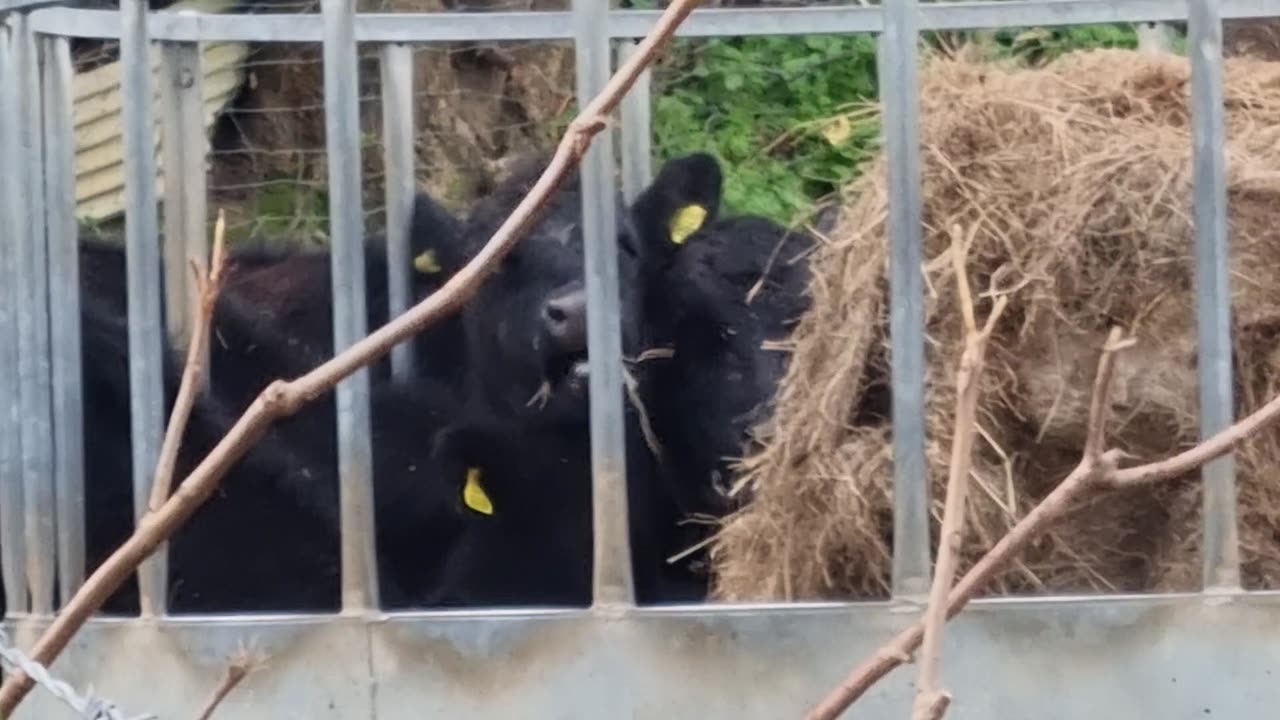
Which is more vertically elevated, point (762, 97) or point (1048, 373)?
point (762, 97)

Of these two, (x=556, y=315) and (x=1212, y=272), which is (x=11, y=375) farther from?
(x=556, y=315)

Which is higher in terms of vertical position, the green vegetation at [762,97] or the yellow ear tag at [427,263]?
the green vegetation at [762,97]

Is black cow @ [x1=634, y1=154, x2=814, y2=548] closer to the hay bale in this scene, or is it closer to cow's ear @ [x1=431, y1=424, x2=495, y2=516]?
cow's ear @ [x1=431, y1=424, x2=495, y2=516]

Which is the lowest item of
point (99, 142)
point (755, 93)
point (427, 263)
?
point (427, 263)

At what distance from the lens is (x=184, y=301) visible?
593 centimetres

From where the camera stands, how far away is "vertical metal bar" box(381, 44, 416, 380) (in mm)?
5855

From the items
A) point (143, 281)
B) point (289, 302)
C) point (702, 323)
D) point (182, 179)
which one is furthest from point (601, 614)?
point (289, 302)

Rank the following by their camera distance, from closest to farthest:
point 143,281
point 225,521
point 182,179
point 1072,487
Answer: point 1072,487 → point 143,281 → point 182,179 → point 225,521

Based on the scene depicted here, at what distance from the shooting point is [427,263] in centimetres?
651

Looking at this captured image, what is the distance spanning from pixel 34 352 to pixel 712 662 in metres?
1.33

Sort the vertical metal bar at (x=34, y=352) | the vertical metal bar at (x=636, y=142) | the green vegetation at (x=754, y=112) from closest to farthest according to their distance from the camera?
the vertical metal bar at (x=34, y=352) < the vertical metal bar at (x=636, y=142) < the green vegetation at (x=754, y=112)

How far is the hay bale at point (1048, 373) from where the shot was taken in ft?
12.7

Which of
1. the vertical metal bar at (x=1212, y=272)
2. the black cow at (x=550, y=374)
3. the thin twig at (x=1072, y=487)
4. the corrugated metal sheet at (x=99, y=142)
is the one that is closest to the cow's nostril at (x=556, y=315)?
the black cow at (x=550, y=374)

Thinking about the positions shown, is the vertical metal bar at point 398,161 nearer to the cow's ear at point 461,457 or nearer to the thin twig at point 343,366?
the cow's ear at point 461,457
